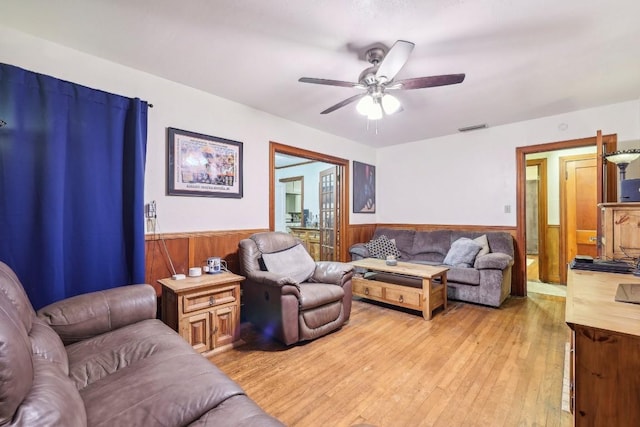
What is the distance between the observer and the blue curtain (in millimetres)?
1901

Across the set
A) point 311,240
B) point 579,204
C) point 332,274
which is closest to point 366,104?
point 332,274

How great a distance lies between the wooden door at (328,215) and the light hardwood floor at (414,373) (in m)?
1.89

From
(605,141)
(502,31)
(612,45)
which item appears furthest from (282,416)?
(605,141)

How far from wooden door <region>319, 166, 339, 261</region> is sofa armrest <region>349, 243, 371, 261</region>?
0.31 metres

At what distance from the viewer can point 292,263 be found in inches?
116

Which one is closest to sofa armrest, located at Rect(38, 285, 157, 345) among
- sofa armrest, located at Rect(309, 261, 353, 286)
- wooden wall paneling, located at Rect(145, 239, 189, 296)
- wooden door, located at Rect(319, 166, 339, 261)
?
wooden wall paneling, located at Rect(145, 239, 189, 296)

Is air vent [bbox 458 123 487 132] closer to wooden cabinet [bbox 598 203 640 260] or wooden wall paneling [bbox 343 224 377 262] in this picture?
wooden cabinet [bbox 598 203 640 260]

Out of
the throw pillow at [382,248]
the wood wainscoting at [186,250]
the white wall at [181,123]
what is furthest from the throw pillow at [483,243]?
the wood wainscoting at [186,250]

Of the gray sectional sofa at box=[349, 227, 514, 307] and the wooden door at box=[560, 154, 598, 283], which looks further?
the wooden door at box=[560, 154, 598, 283]

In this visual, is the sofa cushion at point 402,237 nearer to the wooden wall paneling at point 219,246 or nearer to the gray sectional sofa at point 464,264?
the gray sectional sofa at point 464,264

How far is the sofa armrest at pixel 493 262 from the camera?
3.41 meters

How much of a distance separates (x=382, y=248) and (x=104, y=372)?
12.5 ft

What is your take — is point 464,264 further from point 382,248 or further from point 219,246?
point 219,246

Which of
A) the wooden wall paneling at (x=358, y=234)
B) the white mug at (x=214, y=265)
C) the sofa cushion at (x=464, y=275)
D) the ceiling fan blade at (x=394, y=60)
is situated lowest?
the sofa cushion at (x=464, y=275)
